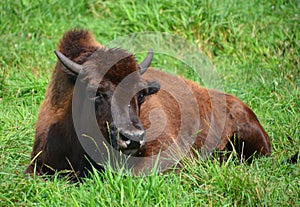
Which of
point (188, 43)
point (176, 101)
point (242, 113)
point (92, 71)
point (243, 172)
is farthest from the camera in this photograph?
point (188, 43)

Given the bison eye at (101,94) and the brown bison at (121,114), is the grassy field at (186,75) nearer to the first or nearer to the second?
the brown bison at (121,114)

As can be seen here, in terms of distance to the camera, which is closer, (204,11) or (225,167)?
(225,167)

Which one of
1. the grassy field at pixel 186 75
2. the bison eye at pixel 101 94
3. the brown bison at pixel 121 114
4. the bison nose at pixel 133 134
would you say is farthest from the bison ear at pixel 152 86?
the grassy field at pixel 186 75

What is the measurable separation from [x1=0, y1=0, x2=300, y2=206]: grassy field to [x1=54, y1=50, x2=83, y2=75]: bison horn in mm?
995

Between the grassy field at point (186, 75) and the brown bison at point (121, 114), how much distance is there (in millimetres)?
316

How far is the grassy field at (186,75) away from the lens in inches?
195

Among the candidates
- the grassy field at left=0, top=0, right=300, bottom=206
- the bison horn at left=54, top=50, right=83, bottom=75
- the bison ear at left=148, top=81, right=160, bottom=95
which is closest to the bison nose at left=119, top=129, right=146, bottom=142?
the grassy field at left=0, top=0, right=300, bottom=206

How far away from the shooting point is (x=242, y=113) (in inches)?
291

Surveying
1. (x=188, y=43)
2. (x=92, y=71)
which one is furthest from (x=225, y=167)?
(x=188, y=43)

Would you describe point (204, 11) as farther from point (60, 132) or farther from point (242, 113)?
point (60, 132)

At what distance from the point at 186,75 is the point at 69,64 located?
3466mm

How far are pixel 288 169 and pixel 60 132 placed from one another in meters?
2.16

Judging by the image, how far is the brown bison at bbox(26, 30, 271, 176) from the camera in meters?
5.46

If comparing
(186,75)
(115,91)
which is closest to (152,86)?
(115,91)
